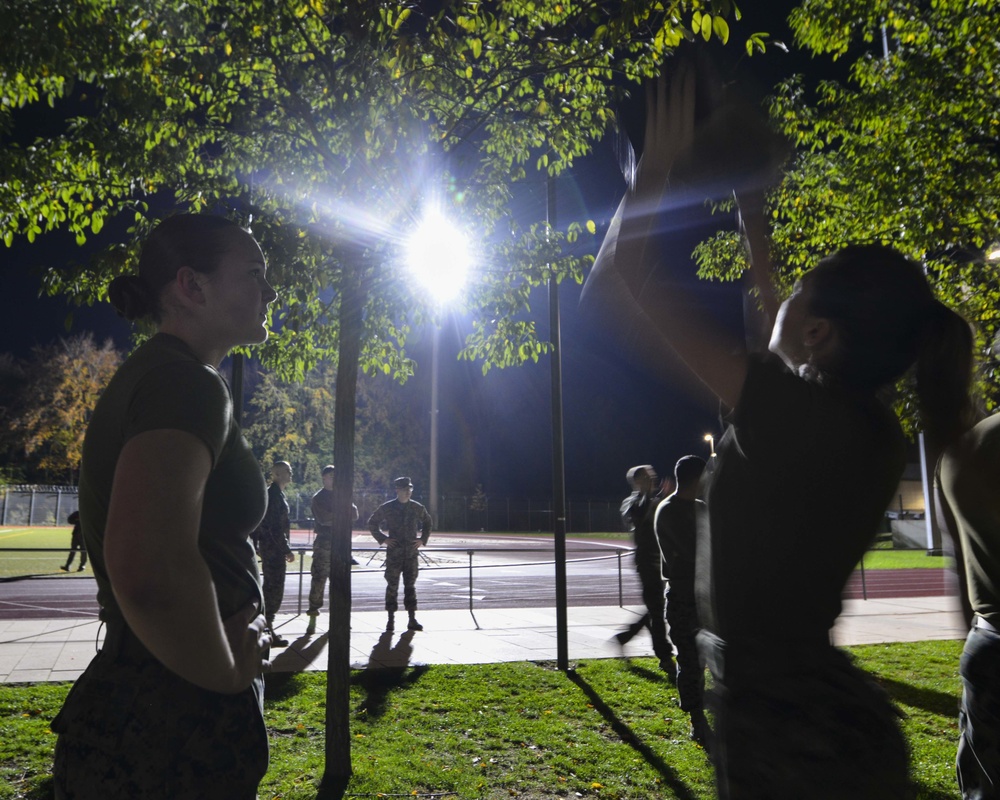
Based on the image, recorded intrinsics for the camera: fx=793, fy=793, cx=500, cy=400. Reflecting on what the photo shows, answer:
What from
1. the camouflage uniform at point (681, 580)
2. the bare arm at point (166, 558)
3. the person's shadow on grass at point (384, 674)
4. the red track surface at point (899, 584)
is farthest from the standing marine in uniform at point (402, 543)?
the bare arm at point (166, 558)

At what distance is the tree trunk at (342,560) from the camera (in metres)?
4.97

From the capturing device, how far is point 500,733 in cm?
593

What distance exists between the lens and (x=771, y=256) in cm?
178

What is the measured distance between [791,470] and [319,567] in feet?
31.6

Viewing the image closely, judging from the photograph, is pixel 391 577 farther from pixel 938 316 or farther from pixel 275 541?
pixel 938 316

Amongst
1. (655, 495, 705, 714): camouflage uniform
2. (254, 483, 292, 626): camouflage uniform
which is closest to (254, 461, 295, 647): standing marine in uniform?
(254, 483, 292, 626): camouflage uniform

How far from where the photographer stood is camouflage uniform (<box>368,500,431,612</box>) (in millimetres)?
10797

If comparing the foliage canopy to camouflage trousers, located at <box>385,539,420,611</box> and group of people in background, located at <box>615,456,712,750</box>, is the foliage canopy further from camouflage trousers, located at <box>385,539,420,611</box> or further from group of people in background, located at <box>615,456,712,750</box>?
camouflage trousers, located at <box>385,539,420,611</box>

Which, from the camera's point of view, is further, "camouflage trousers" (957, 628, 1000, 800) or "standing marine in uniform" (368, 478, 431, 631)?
"standing marine in uniform" (368, 478, 431, 631)

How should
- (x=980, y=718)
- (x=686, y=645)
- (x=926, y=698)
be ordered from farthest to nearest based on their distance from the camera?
(x=926, y=698)
(x=686, y=645)
(x=980, y=718)

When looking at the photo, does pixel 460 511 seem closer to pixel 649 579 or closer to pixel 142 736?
pixel 649 579

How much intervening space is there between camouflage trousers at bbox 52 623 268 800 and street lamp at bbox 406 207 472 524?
4405 mm

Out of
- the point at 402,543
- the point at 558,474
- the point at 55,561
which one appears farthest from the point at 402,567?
the point at 55,561

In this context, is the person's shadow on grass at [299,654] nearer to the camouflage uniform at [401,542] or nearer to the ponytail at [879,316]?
the camouflage uniform at [401,542]
